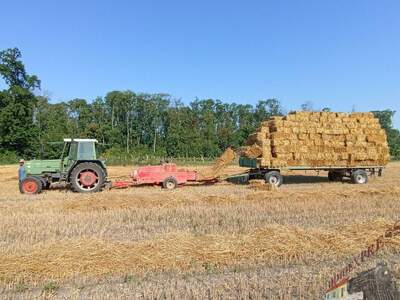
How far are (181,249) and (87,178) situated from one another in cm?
926

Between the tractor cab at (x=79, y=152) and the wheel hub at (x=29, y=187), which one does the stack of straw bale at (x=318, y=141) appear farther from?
the wheel hub at (x=29, y=187)

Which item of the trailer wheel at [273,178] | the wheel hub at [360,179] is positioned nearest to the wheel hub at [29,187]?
the trailer wheel at [273,178]

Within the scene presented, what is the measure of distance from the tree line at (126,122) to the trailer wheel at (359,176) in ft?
125

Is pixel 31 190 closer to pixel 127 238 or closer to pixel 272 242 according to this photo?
pixel 127 238

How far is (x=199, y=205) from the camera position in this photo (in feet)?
38.8

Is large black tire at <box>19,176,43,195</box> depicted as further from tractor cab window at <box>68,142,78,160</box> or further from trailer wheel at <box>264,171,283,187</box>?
trailer wheel at <box>264,171,283,187</box>

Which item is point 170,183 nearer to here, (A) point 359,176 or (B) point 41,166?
(B) point 41,166

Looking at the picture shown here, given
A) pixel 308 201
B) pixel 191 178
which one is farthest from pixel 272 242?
pixel 191 178

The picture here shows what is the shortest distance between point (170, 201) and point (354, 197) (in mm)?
5693

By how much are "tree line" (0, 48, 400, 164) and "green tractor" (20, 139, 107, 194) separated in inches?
1444

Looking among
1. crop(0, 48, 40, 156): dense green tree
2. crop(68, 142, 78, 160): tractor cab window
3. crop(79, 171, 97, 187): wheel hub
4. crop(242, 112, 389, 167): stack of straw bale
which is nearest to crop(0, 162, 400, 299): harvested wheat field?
crop(79, 171, 97, 187): wheel hub

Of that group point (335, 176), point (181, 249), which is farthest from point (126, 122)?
point (181, 249)

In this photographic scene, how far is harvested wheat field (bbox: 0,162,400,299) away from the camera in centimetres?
521

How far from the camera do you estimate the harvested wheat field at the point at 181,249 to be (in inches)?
205
